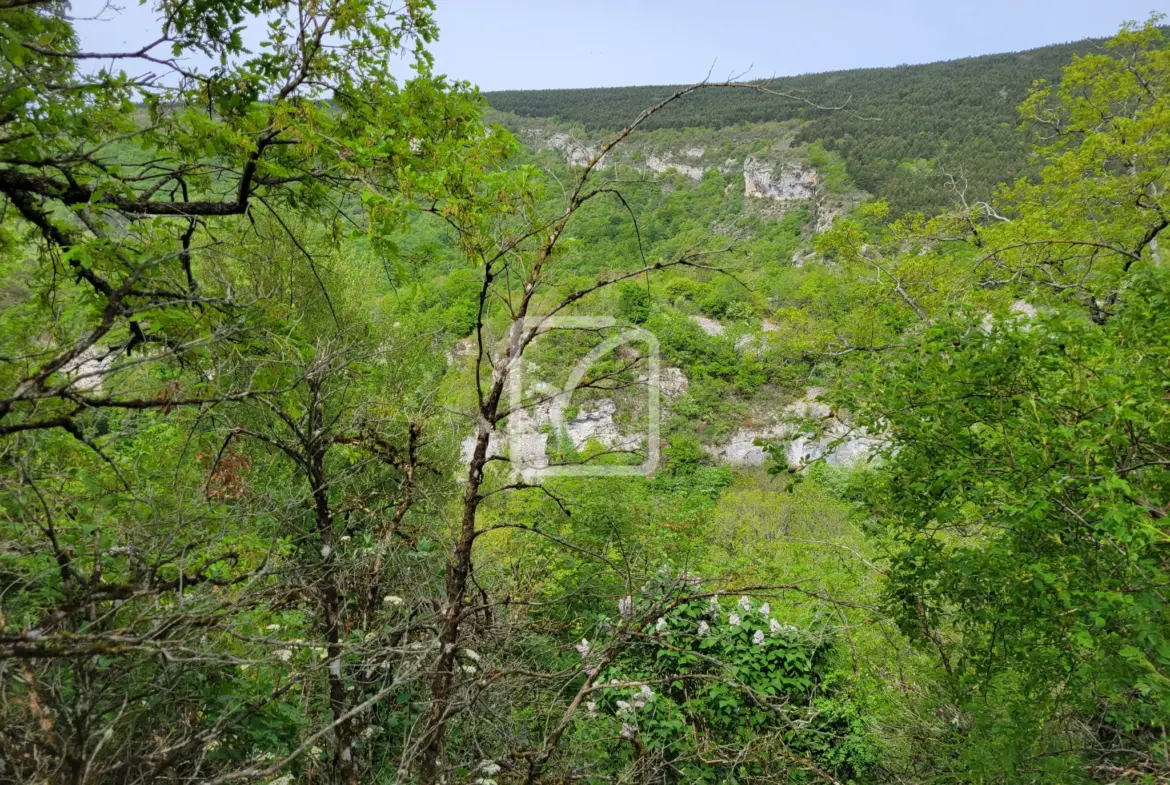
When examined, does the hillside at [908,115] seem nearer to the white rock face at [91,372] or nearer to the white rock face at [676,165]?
the white rock face at [676,165]

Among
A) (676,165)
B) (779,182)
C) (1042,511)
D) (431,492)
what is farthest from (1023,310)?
(676,165)

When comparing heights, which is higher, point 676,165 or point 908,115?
point 908,115

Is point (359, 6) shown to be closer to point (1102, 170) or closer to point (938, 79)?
point (1102, 170)

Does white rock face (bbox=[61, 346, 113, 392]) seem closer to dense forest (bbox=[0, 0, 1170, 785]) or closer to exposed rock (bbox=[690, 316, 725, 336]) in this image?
dense forest (bbox=[0, 0, 1170, 785])

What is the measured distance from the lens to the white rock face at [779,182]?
59.9 m

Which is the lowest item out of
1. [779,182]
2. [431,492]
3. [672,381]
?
[672,381]

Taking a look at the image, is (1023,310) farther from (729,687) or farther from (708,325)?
(708,325)

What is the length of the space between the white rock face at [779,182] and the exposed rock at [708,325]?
25.4 m

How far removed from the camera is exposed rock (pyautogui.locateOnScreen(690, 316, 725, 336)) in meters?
39.4

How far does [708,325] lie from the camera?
132ft

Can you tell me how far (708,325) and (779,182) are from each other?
29.6m

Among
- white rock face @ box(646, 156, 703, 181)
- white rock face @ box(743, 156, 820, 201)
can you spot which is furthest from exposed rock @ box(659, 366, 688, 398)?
white rock face @ box(646, 156, 703, 181)

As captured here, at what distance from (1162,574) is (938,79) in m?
79.1

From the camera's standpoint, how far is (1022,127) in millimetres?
9414
